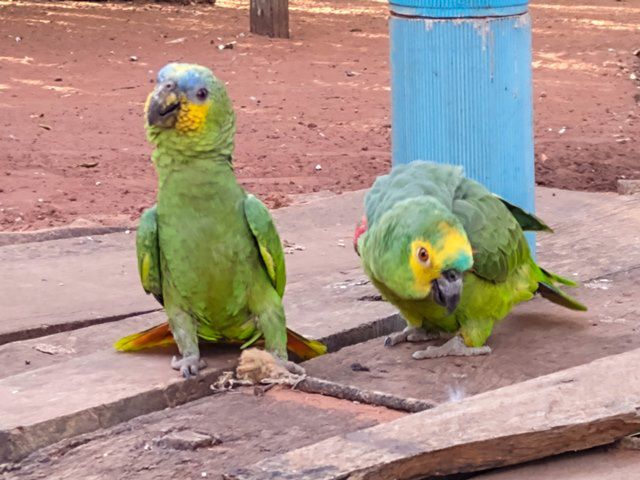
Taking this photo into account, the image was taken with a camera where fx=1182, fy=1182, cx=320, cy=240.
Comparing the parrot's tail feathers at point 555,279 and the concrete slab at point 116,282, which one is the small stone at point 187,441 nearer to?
the concrete slab at point 116,282

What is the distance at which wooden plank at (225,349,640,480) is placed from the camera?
2918mm

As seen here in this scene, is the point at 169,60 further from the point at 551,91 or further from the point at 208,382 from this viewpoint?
the point at 208,382

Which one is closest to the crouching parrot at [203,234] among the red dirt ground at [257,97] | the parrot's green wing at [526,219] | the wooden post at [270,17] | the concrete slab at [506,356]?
the concrete slab at [506,356]

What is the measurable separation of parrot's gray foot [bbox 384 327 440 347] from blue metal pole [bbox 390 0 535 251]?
80 cm

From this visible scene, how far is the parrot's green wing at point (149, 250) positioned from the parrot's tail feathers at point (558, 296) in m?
1.37

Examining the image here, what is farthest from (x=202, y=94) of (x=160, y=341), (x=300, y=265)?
(x=300, y=265)

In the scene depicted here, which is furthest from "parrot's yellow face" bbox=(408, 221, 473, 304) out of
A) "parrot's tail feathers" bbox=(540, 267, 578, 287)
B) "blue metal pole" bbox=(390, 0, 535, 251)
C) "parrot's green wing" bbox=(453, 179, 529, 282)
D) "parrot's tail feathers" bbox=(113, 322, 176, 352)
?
"blue metal pole" bbox=(390, 0, 535, 251)

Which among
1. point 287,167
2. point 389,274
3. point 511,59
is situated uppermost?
point 511,59

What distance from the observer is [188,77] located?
3404 millimetres

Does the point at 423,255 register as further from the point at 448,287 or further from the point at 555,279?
the point at 555,279

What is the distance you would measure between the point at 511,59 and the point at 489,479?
2.07m

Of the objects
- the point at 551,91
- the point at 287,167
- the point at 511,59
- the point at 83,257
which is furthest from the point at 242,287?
the point at 551,91

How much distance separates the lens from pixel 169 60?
37.9 feet

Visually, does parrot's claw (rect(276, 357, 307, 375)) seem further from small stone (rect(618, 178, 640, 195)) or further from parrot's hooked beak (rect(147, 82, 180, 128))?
small stone (rect(618, 178, 640, 195))
